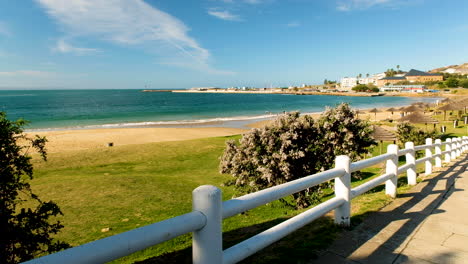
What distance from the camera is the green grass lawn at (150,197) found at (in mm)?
5046

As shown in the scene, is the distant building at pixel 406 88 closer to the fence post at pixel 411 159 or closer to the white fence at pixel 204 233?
the fence post at pixel 411 159

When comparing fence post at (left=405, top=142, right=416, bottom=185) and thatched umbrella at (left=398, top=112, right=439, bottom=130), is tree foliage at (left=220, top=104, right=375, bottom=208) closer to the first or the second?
fence post at (left=405, top=142, right=416, bottom=185)

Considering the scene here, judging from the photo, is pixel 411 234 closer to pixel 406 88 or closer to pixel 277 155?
pixel 277 155

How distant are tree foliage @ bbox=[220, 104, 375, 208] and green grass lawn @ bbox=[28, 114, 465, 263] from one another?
43.3 inches

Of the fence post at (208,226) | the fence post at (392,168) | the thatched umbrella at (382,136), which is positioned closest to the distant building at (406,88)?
the thatched umbrella at (382,136)

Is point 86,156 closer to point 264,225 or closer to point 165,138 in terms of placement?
point 165,138

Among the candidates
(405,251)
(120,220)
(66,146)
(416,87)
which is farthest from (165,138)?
(416,87)

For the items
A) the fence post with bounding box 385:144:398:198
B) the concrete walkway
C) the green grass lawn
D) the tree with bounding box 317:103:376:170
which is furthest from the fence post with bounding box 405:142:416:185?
the tree with bounding box 317:103:376:170

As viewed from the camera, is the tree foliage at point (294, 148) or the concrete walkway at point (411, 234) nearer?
the concrete walkway at point (411, 234)

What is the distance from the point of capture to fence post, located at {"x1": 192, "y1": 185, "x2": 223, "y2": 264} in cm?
236

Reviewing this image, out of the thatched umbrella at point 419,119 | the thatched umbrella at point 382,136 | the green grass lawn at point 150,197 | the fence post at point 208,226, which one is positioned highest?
the fence post at point 208,226

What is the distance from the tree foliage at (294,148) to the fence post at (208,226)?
21.0ft

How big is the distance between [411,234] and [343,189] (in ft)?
3.83

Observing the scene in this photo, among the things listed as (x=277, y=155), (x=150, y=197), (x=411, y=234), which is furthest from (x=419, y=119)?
(x=411, y=234)
